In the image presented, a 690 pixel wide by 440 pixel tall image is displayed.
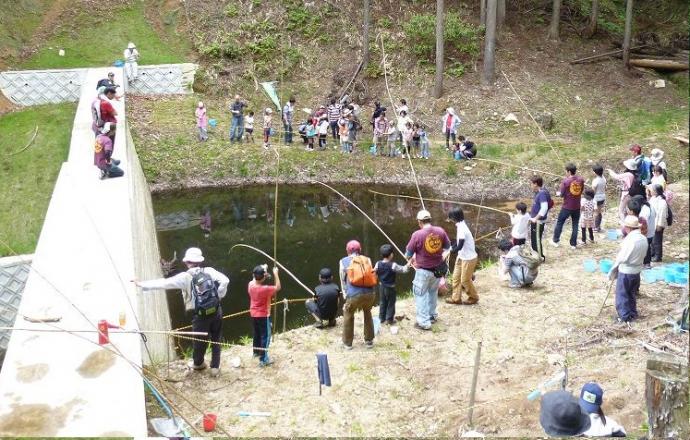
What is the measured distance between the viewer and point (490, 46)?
73.6ft

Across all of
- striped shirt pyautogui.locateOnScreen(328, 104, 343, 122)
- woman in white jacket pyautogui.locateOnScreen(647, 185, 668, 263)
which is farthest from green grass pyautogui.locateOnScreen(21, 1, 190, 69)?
woman in white jacket pyautogui.locateOnScreen(647, 185, 668, 263)

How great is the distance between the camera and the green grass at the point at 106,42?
22797mm

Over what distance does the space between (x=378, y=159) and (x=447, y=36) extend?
6.58 m

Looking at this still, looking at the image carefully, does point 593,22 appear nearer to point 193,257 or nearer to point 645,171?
point 645,171

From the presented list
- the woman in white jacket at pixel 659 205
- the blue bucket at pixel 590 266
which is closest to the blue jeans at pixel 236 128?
the blue bucket at pixel 590 266

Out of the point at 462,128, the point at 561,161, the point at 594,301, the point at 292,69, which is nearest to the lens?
the point at 594,301

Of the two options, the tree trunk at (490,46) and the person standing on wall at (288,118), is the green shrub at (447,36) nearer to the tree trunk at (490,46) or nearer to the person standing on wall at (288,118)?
the tree trunk at (490,46)

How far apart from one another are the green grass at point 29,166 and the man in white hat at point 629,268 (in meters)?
9.57

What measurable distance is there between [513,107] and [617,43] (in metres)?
6.52

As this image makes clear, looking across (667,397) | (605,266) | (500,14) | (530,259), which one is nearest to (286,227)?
(530,259)

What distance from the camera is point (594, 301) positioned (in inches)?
401

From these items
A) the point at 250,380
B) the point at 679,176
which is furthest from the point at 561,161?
the point at 250,380

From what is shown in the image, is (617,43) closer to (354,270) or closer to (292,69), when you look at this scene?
(292,69)

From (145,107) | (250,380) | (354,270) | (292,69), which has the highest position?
(292,69)
